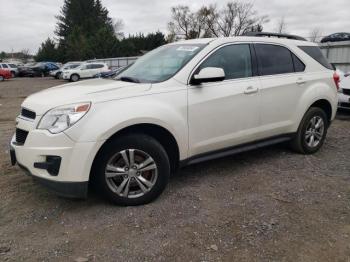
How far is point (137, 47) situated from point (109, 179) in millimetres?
52774

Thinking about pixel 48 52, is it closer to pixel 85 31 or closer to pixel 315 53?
pixel 85 31

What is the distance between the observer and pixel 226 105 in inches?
165

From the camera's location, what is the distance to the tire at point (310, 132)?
17.1 feet

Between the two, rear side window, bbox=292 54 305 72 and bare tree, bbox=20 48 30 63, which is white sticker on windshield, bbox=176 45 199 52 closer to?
rear side window, bbox=292 54 305 72

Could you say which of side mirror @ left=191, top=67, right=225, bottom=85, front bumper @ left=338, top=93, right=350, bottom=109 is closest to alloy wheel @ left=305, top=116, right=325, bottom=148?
side mirror @ left=191, top=67, right=225, bottom=85

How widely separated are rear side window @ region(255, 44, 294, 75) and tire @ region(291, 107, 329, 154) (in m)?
0.76

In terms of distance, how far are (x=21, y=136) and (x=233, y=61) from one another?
8.39ft

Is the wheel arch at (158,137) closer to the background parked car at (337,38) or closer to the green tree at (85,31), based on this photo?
the background parked car at (337,38)

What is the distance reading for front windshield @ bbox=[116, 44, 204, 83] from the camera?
13.4ft

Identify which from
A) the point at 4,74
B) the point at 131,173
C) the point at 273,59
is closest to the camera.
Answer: the point at 131,173

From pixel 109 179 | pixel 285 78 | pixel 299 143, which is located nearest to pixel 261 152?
pixel 299 143

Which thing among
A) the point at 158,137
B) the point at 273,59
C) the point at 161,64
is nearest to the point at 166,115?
the point at 158,137

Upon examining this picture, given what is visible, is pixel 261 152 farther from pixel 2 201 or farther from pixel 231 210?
pixel 2 201

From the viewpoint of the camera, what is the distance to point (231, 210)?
362 centimetres
